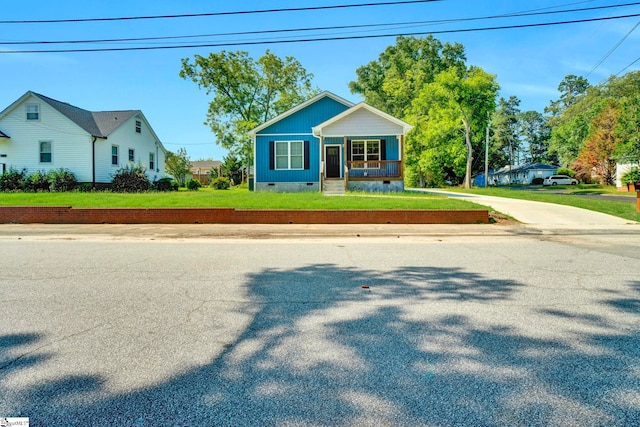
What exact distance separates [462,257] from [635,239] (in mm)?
5954

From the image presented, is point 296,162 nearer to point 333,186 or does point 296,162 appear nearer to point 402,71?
point 333,186

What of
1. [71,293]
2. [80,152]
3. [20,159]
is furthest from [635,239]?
[20,159]

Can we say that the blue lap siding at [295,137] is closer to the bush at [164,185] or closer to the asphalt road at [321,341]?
the bush at [164,185]

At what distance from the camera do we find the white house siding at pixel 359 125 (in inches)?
939

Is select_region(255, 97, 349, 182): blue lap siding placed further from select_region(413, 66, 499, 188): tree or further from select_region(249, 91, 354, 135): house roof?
select_region(413, 66, 499, 188): tree

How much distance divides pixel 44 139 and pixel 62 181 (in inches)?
160

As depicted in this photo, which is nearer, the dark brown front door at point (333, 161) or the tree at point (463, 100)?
the dark brown front door at point (333, 161)

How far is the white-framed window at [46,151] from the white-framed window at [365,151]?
20892 mm

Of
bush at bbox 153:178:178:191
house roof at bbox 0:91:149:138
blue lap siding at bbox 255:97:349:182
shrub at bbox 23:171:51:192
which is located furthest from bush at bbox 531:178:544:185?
shrub at bbox 23:171:51:192

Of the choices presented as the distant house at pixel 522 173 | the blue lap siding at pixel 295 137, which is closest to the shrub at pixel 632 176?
the blue lap siding at pixel 295 137

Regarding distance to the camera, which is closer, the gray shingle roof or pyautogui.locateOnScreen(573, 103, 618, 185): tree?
the gray shingle roof

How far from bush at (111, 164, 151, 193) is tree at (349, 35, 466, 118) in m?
30.4

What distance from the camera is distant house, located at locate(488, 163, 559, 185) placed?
7338 centimetres

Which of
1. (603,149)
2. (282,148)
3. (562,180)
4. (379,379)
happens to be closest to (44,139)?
(282,148)
